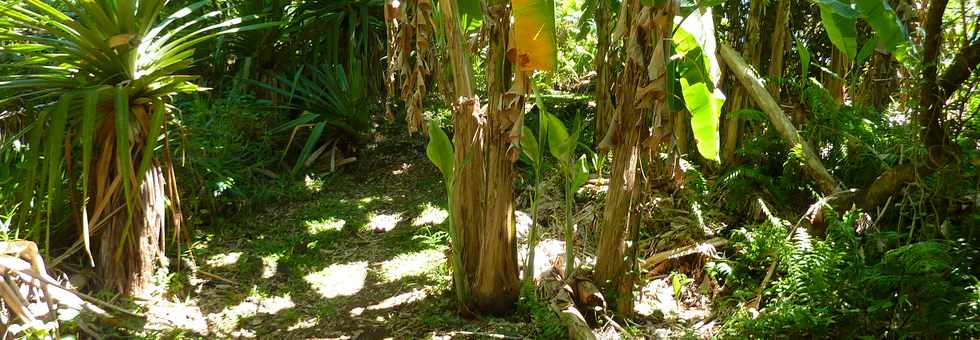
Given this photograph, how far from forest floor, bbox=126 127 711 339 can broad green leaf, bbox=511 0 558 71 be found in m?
1.29

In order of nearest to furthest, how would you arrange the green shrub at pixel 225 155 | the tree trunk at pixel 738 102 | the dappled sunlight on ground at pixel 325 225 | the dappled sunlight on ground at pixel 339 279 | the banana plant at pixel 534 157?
the banana plant at pixel 534 157, the dappled sunlight on ground at pixel 339 279, the tree trunk at pixel 738 102, the green shrub at pixel 225 155, the dappled sunlight on ground at pixel 325 225

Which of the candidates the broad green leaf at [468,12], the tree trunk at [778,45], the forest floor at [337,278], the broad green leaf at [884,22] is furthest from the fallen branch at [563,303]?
the tree trunk at [778,45]

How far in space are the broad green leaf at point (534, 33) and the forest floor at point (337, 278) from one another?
1.29 meters

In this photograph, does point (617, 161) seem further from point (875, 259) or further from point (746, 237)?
point (875, 259)

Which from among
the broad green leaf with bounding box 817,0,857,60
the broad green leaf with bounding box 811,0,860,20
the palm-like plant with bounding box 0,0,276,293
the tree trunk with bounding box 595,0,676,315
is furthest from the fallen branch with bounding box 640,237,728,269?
the palm-like plant with bounding box 0,0,276,293

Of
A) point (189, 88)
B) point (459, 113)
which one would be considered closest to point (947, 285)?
point (459, 113)

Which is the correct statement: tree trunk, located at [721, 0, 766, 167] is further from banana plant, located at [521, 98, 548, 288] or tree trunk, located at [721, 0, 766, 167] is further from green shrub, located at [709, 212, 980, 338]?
banana plant, located at [521, 98, 548, 288]

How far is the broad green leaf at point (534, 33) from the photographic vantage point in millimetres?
3176

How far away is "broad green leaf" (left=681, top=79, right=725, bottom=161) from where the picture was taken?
2859 mm

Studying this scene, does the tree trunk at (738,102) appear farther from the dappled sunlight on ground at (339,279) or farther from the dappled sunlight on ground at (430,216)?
the dappled sunlight on ground at (339,279)

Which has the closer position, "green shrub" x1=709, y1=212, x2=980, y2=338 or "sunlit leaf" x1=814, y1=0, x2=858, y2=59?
"green shrub" x1=709, y1=212, x2=980, y2=338

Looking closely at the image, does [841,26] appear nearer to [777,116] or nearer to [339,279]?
[777,116]

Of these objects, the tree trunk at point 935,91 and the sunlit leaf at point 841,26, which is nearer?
the sunlit leaf at point 841,26

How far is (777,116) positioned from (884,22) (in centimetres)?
131
